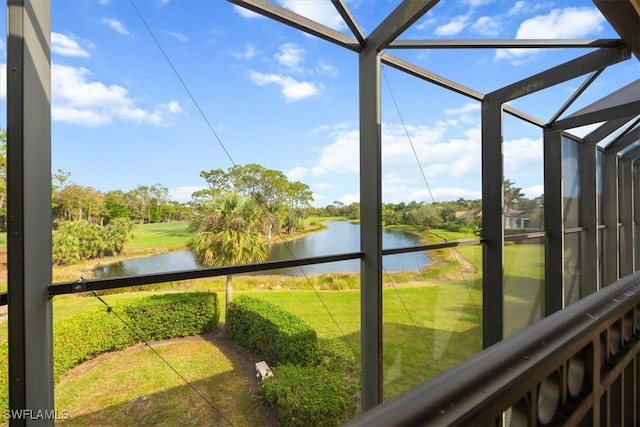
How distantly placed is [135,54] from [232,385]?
232 centimetres

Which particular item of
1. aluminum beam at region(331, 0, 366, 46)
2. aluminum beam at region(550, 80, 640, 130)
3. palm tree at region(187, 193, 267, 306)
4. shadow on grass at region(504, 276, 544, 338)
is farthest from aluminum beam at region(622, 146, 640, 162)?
palm tree at region(187, 193, 267, 306)

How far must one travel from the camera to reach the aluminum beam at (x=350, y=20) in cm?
224

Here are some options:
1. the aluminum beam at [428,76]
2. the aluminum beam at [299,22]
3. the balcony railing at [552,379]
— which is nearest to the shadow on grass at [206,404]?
the balcony railing at [552,379]

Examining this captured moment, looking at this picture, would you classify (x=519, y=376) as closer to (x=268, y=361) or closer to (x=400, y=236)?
(x=268, y=361)

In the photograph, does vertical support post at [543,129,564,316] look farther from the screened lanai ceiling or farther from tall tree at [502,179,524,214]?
tall tree at [502,179,524,214]

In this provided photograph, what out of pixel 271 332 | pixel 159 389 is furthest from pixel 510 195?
pixel 159 389

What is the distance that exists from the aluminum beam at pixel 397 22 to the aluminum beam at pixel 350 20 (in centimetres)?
8

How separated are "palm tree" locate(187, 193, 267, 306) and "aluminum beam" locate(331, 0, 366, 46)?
160 cm

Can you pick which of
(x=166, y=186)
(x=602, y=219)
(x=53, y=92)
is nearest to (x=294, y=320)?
(x=166, y=186)

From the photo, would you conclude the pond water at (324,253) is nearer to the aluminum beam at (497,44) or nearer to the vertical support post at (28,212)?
the vertical support post at (28,212)

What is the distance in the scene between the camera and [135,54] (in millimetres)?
1865

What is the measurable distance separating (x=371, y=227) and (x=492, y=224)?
203 centimetres

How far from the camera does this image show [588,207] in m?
5.27

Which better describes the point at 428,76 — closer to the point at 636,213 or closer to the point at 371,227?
the point at 371,227
